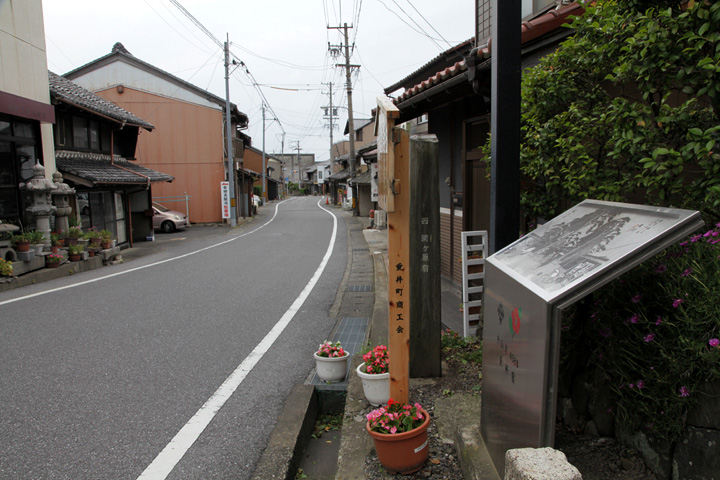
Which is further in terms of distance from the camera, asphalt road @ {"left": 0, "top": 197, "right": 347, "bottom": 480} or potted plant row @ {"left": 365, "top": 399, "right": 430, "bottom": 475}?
asphalt road @ {"left": 0, "top": 197, "right": 347, "bottom": 480}

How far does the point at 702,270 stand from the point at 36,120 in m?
16.7

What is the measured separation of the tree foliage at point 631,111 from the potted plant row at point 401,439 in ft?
6.79

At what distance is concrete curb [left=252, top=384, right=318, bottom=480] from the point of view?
385 centimetres

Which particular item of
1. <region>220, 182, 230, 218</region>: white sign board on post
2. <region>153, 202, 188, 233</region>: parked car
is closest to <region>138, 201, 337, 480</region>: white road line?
<region>153, 202, 188, 233</region>: parked car

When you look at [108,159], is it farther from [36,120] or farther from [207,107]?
[207,107]

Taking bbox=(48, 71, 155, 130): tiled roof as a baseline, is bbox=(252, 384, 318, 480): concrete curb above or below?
below

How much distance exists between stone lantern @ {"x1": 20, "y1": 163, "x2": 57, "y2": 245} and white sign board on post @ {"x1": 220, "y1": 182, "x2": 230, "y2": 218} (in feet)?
55.8

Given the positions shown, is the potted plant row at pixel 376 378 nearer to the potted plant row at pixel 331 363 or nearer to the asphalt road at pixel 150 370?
the potted plant row at pixel 331 363

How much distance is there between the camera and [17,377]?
5.50 metres

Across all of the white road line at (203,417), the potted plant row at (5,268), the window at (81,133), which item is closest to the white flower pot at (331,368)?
the white road line at (203,417)

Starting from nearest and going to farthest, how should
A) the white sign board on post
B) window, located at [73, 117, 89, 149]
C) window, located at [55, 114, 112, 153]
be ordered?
1. window, located at [55, 114, 112, 153]
2. window, located at [73, 117, 89, 149]
3. the white sign board on post

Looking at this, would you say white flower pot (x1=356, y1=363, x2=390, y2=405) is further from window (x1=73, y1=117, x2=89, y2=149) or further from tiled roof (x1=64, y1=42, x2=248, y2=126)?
tiled roof (x1=64, y1=42, x2=248, y2=126)

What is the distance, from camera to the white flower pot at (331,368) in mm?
5328

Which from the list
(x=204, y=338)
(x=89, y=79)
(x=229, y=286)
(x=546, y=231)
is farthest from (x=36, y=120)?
(x=89, y=79)
